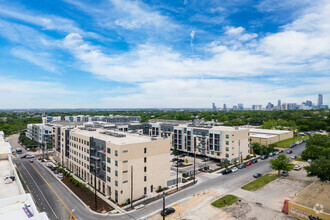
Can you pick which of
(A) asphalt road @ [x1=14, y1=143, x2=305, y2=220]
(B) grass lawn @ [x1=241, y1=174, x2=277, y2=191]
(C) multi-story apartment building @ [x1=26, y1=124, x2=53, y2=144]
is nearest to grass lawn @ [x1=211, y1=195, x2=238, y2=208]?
(A) asphalt road @ [x1=14, y1=143, x2=305, y2=220]

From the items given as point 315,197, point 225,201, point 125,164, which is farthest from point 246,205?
point 125,164

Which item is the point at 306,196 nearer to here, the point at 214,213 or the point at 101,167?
the point at 214,213

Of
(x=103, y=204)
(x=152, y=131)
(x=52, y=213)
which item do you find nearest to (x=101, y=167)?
(x=103, y=204)

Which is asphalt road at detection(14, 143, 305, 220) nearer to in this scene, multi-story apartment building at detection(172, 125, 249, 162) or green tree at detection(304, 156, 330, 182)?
multi-story apartment building at detection(172, 125, 249, 162)

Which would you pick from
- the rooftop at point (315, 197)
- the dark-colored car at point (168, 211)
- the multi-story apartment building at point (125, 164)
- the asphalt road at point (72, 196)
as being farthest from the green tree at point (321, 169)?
the dark-colored car at point (168, 211)

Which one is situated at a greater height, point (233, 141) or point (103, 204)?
point (233, 141)
